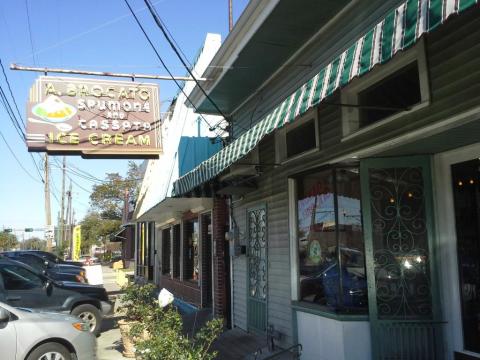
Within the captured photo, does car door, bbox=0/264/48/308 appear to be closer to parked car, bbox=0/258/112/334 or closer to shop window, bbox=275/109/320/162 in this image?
parked car, bbox=0/258/112/334

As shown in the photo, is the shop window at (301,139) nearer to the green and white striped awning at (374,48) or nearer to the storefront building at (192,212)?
the green and white striped awning at (374,48)

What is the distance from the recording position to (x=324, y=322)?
618 centimetres

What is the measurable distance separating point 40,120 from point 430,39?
7.67 m

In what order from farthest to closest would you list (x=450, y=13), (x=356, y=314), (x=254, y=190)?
(x=254, y=190) → (x=356, y=314) → (x=450, y=13)

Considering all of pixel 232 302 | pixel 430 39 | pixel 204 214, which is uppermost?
pixel 430 39

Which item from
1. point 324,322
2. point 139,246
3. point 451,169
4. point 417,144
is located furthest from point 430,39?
point 139,246

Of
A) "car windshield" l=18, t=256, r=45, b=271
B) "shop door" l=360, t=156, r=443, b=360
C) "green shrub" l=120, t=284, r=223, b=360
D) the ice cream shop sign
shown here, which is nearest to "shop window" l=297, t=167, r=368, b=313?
"shop door" l=360, t=156, r=443, b=360

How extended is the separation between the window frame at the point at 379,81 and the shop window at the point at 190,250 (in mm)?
8237

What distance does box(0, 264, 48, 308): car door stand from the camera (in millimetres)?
9352

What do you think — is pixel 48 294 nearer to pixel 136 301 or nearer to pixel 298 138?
pixel 136 301

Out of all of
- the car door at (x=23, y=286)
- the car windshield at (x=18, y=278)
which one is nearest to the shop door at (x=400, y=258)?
the car door at (x=23, y=286)

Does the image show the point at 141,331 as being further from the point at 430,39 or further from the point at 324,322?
the point at 430,39

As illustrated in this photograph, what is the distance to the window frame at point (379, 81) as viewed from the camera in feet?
16.1

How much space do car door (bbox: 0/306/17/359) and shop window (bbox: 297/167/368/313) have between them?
12.9 feet
